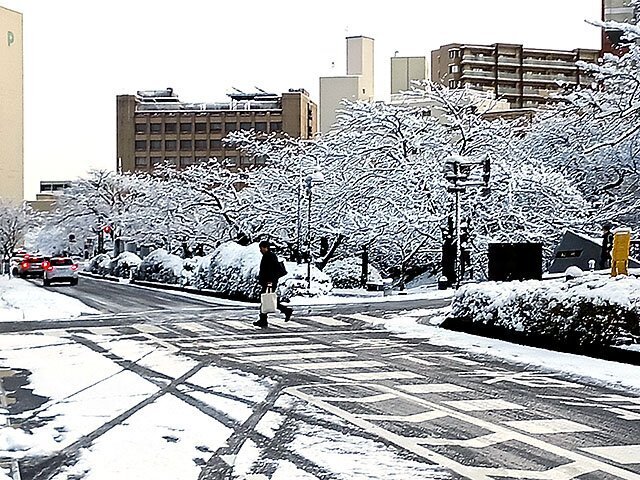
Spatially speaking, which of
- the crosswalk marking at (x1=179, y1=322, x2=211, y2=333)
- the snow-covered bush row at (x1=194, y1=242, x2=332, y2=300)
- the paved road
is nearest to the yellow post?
the paved road

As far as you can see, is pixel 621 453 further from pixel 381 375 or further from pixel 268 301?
pixel 268 301

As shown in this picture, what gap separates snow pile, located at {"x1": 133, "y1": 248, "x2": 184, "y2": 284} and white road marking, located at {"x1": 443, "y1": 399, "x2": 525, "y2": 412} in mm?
30798

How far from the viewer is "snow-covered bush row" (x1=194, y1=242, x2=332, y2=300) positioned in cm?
2719

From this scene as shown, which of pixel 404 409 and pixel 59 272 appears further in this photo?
pixel 59 272

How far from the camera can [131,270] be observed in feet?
171

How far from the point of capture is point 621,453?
23.6 ft

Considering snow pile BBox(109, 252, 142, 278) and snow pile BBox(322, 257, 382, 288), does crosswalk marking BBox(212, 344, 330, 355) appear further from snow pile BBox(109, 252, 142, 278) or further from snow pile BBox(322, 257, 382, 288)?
snow pile BBox(109, 252, 142, 278)

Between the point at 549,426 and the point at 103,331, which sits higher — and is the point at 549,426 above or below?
above

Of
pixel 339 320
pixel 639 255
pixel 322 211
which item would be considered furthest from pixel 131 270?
pixel 339 320

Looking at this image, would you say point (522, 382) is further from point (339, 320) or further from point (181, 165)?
point (181, 165)

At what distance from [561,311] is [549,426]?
230 inches

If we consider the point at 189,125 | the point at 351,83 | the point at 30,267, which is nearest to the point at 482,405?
the point at 30,267

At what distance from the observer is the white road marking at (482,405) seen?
918cm

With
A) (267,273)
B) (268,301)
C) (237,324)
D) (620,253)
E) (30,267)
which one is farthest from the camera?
(30,267)
